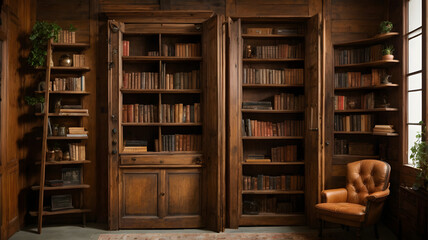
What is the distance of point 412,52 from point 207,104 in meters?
2.69

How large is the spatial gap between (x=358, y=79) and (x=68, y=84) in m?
4.04

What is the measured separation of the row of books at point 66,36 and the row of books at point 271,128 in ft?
8.70

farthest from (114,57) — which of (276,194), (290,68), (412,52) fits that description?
(412,52)

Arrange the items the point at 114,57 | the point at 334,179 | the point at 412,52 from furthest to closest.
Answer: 1. the point at 334,179
2. the point at 114,57
3. the point at 412,52

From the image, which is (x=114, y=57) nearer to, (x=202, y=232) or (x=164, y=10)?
(x=164, y=10)

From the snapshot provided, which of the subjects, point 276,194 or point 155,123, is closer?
point 155,123

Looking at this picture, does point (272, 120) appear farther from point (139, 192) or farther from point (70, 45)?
point (70, 45)

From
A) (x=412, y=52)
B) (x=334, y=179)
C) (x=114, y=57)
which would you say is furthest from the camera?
(x=334, y=179)

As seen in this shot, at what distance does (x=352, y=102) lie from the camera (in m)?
4.92

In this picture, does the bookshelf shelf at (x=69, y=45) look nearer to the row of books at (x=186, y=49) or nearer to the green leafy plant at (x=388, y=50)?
the row of books at (x=186, y=49)

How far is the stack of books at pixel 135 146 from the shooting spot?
4.77 m

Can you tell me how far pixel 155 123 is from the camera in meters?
4.72

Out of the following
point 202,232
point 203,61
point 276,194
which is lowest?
point 202,232

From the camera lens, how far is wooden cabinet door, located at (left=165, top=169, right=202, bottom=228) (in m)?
4.75
